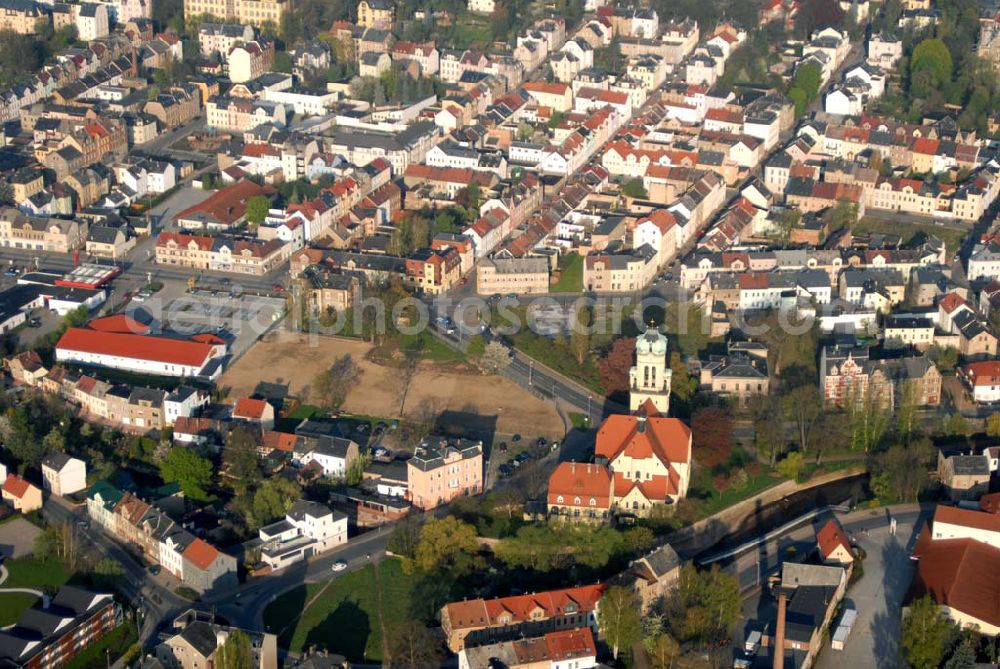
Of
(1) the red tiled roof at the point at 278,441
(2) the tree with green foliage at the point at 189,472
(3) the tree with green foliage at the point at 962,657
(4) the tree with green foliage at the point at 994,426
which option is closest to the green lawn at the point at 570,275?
(1) the red tiled roof at the point at 278,441

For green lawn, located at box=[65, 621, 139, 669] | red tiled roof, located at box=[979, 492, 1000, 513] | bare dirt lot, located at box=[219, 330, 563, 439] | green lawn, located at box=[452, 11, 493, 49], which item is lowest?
green lawn, located at box=[65, 621, 139, 669]

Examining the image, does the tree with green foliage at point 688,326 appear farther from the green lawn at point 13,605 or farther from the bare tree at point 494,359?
the green lawn at point 13,605

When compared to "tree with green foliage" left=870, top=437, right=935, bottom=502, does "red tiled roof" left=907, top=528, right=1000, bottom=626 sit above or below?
below

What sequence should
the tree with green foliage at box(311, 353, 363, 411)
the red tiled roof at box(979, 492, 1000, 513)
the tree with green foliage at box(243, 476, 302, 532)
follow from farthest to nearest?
1. the tree with green foliage at box(311, 353, 363, 411)
2. the red tiled roof at box(979, 492, 1000, 513)
3. the tree with green foliage at box(243, 476, 302, 532)

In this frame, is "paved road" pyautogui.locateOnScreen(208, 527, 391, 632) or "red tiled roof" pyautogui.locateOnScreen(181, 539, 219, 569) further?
"red tiled roof" pyautogui.locateOnScreen(181, 539, 219, 569)

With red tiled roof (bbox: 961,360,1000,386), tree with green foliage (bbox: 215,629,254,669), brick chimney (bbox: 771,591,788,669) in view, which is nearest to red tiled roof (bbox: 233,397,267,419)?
tree with green foliage (bbox: 215,629,254,669)

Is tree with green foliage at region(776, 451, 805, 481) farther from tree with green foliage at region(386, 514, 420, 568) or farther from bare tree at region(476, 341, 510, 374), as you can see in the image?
tree with green foliage at region(386, 514, 420, 568)
